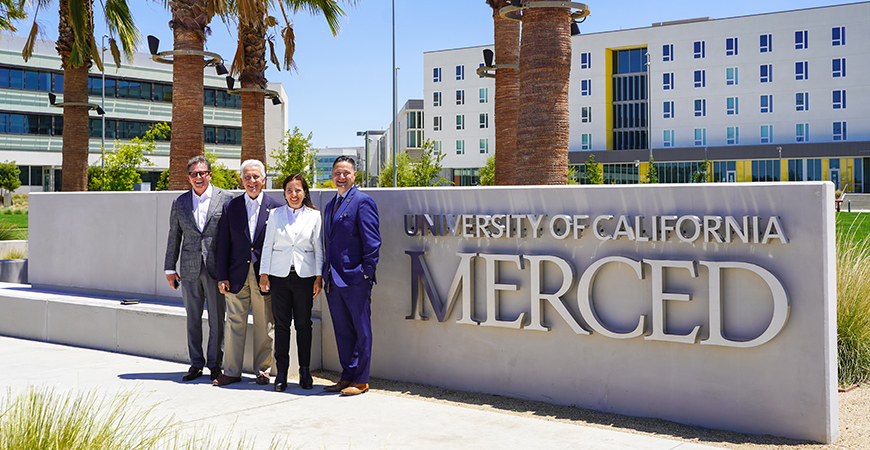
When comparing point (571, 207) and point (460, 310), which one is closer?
point (571, 207)

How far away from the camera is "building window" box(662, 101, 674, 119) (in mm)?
68438

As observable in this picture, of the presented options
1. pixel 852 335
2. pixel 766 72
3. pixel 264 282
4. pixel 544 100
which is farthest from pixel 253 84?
pixel 766 72

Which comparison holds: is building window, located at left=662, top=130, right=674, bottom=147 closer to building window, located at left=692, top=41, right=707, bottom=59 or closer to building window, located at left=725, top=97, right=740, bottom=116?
building window, located at left=725, top=97, right=740, bottom=116

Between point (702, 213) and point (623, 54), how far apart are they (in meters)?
70.2

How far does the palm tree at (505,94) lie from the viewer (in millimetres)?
12870

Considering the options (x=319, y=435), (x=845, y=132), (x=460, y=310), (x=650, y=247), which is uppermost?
(x=845, y=132)

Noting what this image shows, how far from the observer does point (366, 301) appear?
6.64 meters

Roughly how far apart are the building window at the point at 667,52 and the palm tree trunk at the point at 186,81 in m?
62.2

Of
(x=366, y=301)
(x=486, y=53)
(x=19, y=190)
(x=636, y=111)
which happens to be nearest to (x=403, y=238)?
(x=366, y=301)

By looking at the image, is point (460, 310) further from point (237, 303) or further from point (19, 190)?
point (19, 190)

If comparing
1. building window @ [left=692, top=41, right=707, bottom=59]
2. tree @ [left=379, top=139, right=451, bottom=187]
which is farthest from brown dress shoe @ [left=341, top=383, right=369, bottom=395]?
building window @ [left=692, top=41, right=707, bottom=59]

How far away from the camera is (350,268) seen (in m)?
6.48

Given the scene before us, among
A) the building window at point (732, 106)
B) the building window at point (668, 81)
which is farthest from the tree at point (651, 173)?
the building window at point (732, 106)

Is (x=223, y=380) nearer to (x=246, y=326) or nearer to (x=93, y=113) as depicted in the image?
(x=246, y=326)
